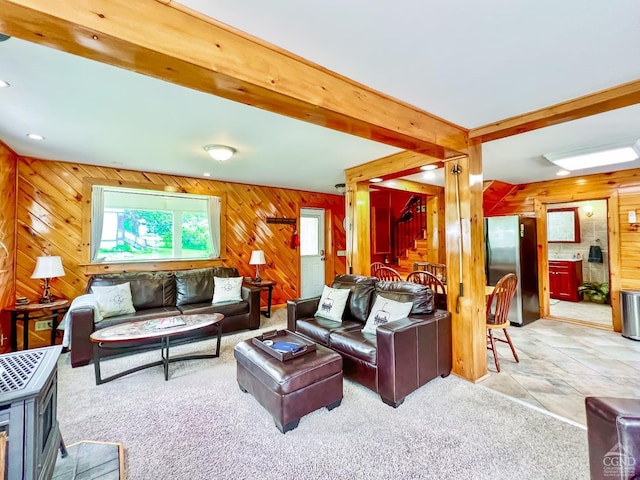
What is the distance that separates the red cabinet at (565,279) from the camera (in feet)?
20.0

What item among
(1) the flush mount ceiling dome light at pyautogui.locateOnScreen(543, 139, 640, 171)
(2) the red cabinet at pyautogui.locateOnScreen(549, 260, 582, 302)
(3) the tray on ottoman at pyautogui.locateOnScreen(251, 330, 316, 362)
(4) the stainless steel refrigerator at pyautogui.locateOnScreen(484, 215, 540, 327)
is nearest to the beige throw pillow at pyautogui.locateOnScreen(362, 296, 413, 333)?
(3) the tray on ottoman at pyautogui.locateOnScreen(251, 330, 316, 362)

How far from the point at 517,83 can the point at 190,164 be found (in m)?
3.81

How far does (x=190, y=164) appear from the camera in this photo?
4.06 m

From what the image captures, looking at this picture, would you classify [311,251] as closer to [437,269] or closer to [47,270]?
[437,269]

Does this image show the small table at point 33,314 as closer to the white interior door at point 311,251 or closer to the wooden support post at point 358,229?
the wooden support post at point 358,229

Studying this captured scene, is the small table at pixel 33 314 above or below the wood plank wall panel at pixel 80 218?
below

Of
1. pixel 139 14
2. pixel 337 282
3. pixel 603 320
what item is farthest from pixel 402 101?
pixel 603 320

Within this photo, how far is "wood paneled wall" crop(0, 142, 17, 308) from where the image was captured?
3172mm

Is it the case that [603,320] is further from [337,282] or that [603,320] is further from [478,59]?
[478,59]

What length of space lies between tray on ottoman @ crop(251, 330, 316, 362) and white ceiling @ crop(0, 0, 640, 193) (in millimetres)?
1936

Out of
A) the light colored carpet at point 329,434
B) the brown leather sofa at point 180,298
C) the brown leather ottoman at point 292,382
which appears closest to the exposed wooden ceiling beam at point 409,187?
the brown leather sofa at point 180,298

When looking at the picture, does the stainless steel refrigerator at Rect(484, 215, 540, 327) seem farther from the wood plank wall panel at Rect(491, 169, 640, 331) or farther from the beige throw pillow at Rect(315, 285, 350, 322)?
the beige throw pillow at Rect(315, 285, 350, 322)

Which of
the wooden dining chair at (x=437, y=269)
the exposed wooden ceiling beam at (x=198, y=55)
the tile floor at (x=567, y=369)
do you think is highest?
the exposed wooden ceiling beam at (x=198, y=55)

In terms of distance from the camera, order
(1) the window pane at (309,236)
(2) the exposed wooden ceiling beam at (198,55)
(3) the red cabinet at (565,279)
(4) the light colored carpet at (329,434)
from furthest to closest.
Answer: (1) the window pane at (309,236) < (3) the red cabinet at (565,279) < (4) the light colored carpet at (329,434) < (2) the exposed wooden ceiling beam at (198,55)
